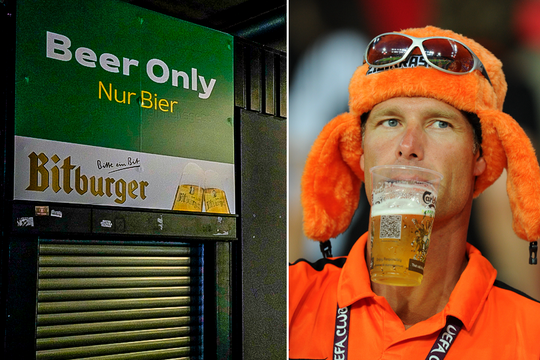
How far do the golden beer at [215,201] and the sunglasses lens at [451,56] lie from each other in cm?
260

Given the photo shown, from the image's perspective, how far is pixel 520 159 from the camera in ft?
6.22

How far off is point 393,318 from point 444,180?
542 mm

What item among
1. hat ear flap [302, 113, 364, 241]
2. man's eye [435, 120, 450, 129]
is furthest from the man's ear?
hat ear flap [302, 113, 364, 241]

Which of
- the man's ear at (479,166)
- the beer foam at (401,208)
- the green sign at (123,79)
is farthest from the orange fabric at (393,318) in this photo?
the green sign at (123,79)

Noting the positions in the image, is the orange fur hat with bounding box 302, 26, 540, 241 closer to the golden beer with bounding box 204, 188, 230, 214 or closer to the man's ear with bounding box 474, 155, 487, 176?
the man's ear with bounding box 474, 155, 487, 176

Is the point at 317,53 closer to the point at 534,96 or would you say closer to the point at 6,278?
the point at 534,96

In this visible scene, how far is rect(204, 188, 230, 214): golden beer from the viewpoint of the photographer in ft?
14.1

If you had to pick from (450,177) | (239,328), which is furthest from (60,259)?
(450,177)

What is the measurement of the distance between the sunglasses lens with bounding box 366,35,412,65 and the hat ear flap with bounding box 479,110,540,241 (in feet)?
1.22

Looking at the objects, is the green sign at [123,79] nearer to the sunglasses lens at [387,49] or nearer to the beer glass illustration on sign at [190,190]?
the beer glass illustration on sign at [190,190]

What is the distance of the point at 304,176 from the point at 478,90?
789 millimetres

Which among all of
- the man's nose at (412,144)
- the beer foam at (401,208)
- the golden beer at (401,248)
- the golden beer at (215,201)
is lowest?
the golden beer at (401,248)

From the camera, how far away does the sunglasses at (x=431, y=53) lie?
196 cm

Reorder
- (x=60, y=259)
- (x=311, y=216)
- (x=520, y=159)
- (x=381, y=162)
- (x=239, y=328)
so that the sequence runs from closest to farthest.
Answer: (x=520, y=159), (x=381, y=162), (x=311, y=216), (x=60, y=259), (x=239, y=328)
